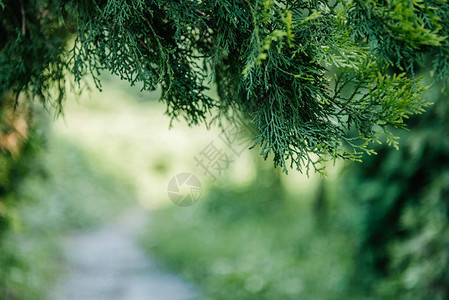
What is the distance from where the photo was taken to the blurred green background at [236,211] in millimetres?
4035

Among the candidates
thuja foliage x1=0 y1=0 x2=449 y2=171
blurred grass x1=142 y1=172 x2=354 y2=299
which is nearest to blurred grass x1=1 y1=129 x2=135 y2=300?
blurred grass x1=142 y1=172 x2=354 y2=299

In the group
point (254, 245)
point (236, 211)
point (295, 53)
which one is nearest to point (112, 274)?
point (254, 245)

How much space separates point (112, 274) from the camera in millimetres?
7750

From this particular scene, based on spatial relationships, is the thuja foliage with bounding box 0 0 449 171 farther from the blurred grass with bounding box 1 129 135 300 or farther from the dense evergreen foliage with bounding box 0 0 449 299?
the blurred grass with bounding box 1 129 135 300

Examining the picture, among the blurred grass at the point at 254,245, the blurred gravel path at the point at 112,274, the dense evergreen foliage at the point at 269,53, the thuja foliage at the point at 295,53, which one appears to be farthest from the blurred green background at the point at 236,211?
the thuja foliage at the point at 295,53

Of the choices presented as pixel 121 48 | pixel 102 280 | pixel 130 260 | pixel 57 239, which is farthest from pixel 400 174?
pixel 57 239

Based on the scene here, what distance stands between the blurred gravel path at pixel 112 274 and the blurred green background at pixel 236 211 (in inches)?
10.4

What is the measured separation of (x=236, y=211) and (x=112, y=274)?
3.90 m

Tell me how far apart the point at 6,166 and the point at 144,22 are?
3.48 metres

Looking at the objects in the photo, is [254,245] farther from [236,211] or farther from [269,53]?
[269,53]

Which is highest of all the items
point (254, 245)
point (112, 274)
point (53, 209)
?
point (53, 209)

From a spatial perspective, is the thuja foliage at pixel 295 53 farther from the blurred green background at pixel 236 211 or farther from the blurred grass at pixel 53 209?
the blurred grass at pixel 53 209

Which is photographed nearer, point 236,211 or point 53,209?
point 53,209

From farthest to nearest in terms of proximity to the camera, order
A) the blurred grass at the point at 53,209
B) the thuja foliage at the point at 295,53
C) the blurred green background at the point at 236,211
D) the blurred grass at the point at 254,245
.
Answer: the blurred grass at the point at 254,245
the blurred grass at the point at 53,209
the blurred green background at the point at 236,211
the thuja foliage at the point at 295,53
